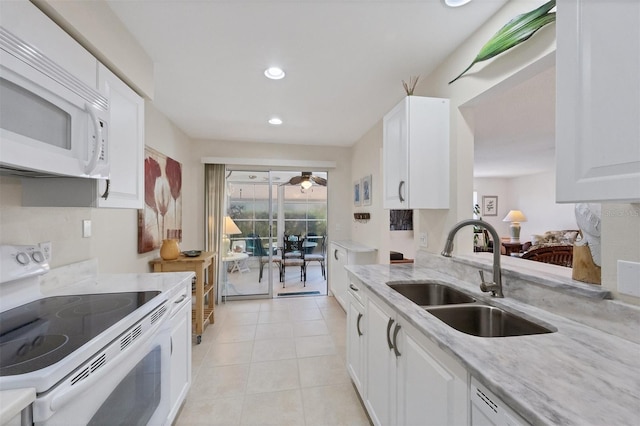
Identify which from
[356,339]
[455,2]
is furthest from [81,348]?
[455,2]

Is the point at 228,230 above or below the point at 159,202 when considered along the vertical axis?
below

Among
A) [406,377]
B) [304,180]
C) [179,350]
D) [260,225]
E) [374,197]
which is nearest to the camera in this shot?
[406,377]

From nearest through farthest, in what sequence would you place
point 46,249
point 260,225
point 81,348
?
point 81,348, point 46,249, point 260,225

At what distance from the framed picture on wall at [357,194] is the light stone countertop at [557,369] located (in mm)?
2914

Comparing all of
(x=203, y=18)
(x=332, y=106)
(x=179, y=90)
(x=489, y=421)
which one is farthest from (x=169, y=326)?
(x=332, y=106)

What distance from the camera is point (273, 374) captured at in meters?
2.24

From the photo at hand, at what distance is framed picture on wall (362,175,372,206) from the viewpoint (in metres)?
3.62

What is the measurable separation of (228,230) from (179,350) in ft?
8.53

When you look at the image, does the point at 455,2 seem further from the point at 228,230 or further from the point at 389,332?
the point at 228,230

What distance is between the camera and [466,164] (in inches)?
72.6

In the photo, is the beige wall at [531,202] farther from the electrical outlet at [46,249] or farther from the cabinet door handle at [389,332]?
the electrical outlet at [46,249]

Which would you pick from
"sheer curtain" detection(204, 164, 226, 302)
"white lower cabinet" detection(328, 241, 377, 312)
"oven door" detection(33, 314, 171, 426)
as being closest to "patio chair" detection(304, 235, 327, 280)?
"white lower cabinet" detection(328, 241, 377, 312)

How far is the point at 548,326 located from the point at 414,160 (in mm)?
1187

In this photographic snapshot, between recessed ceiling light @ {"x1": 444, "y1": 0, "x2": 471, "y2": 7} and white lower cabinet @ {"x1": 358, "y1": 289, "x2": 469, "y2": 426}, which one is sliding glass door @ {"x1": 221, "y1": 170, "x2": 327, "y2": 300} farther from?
recessed ceiling light @ {"x1": 444, "y1": 0, "x2": 471, "y2": 7}
